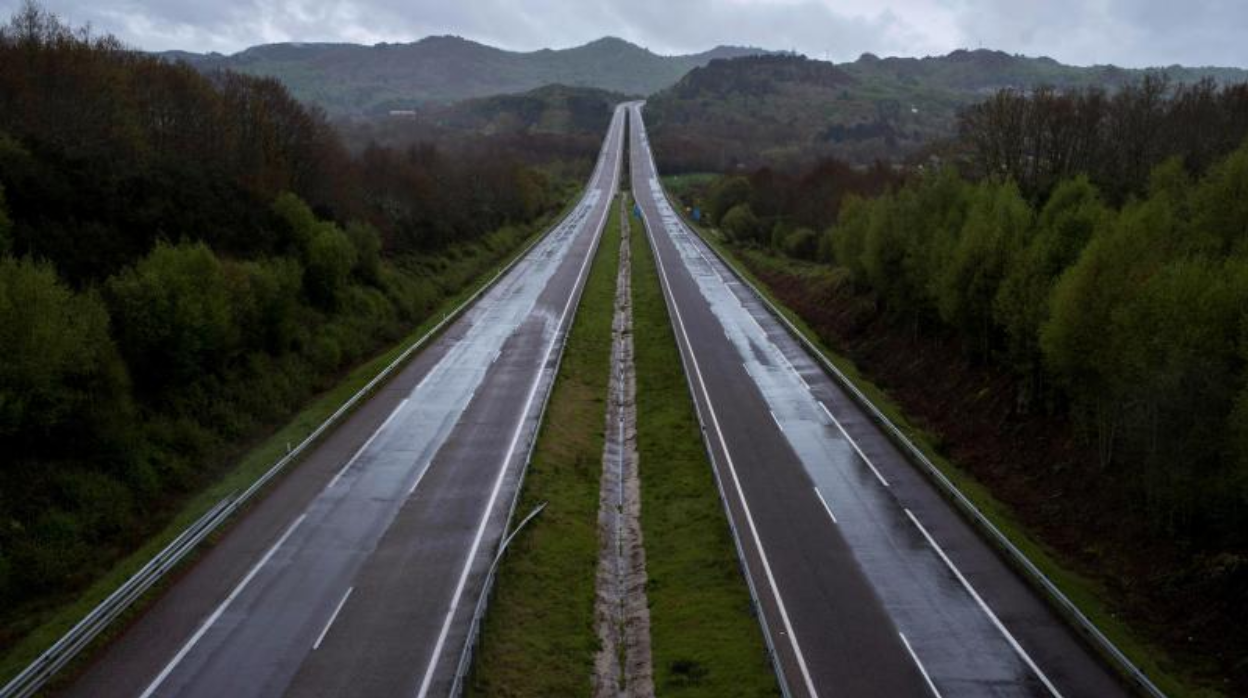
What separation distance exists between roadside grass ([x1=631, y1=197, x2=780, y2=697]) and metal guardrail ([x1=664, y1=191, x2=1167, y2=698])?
23.2 feet

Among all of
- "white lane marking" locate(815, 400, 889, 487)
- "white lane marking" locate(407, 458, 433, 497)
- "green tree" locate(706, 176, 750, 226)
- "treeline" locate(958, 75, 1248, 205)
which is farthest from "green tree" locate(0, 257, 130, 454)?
"green tree" locate(706, 176, 750, 226)

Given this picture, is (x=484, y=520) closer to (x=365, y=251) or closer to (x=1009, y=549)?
(x=1009, y=549)

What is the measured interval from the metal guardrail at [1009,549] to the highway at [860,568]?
0.29m

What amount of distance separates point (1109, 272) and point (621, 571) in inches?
686

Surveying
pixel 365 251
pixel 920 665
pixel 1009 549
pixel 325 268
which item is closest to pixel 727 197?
pixel 365 251

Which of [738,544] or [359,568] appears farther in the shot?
[738,544]

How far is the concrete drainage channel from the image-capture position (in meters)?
22.1

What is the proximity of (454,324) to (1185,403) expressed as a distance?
40.4 m

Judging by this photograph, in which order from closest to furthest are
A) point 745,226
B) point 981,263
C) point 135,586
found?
1. point 135,586
2. point 981,263
3. point 745,226

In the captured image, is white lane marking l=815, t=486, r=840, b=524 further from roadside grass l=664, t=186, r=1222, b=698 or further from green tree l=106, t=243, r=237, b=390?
green tree l=106, t=243, r=237, b=390

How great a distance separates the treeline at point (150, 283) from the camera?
26797 mm

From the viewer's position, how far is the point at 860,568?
85.4 ft

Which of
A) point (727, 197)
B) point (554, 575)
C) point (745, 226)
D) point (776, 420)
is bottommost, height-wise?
point (554, 575)

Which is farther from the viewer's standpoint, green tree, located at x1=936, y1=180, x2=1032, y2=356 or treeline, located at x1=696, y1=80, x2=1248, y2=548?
green tree, located at x1=936, y1=180, x2=1032, y2=356
